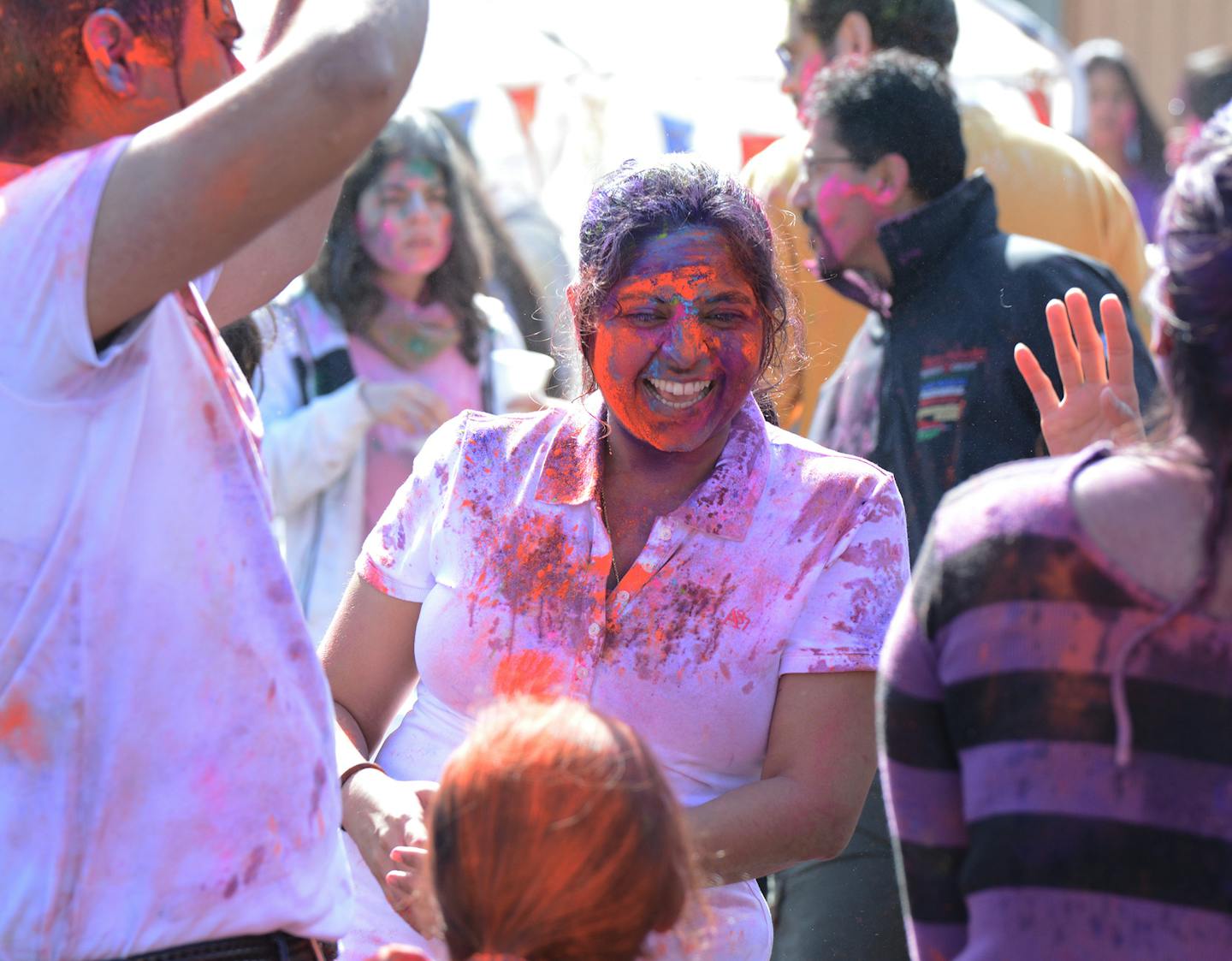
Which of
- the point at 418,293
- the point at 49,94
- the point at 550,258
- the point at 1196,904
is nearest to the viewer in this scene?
the point at 1196,904

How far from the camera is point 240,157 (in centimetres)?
139

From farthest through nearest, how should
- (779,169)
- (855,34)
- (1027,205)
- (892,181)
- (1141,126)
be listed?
(1141,126) → (855,34) → (779,169) → (1027,205) → (892,181)

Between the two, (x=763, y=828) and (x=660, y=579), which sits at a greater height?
(x=660, y=579)

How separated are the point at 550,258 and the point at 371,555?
367 cm

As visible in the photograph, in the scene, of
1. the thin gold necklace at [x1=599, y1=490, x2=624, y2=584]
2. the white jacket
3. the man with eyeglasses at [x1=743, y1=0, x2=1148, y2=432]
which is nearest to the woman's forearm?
the thin gold necklace at [x1=599, y1=490, x2=624, y2=584]

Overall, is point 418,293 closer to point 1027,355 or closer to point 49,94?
point 1027,355

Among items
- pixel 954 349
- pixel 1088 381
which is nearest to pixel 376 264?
pixel 954 349

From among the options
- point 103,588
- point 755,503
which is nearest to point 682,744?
point 755,503

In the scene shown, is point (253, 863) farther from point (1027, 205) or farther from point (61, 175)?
point (1027, 205)

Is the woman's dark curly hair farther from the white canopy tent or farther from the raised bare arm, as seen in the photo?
the white canopy tent

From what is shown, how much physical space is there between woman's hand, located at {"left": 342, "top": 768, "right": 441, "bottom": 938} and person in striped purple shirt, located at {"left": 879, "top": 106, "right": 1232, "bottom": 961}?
84 centimetres

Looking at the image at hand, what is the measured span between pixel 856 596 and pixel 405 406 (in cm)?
257

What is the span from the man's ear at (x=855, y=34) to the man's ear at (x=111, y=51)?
124 inches

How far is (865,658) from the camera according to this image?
223cm
